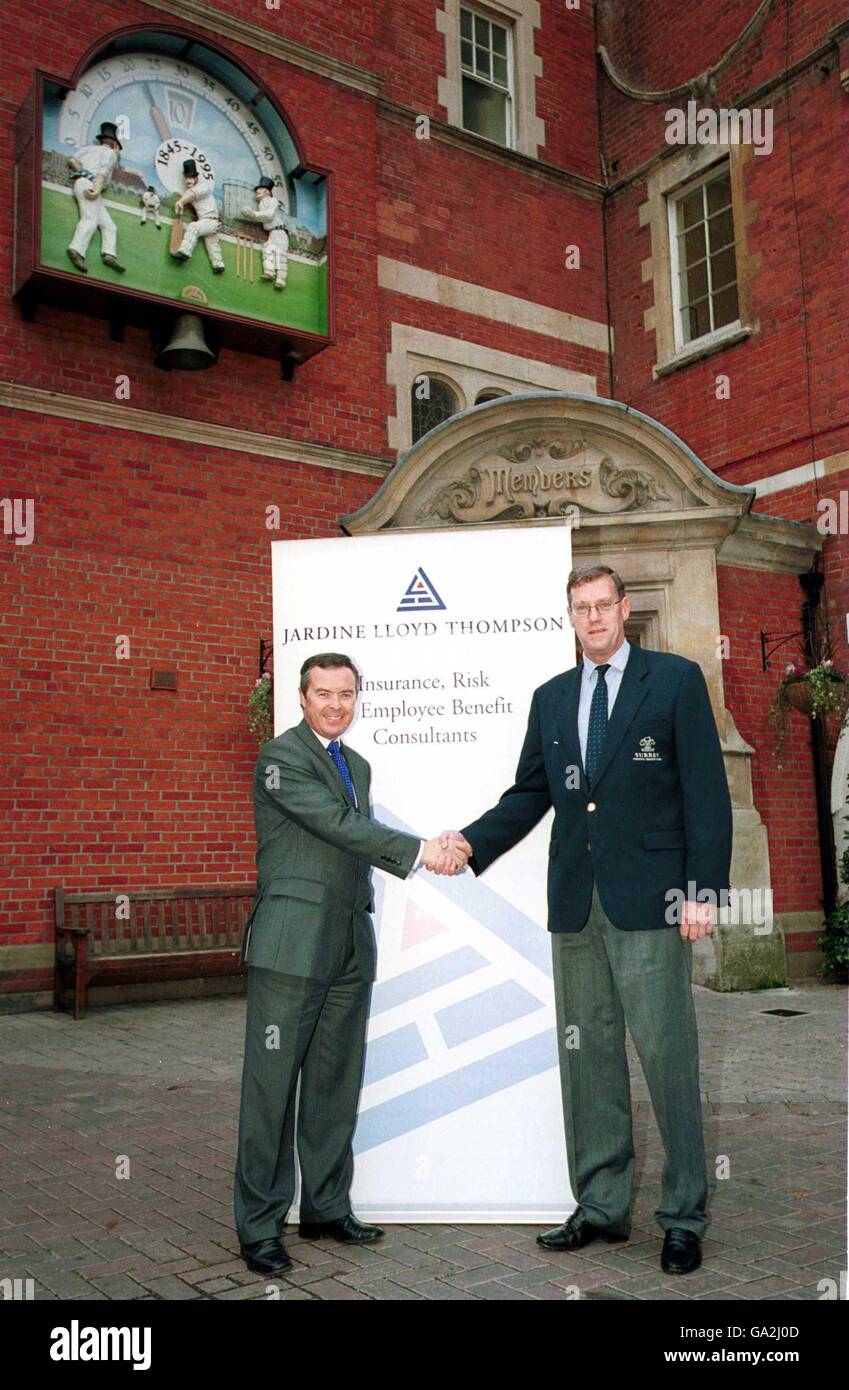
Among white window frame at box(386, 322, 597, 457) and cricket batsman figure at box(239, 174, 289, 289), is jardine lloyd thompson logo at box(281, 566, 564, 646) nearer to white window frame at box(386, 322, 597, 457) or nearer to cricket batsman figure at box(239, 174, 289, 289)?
cricket batsman figure at box(239, 174, 289, 289)

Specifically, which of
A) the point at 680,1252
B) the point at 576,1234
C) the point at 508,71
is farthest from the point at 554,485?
the point at 680,1252

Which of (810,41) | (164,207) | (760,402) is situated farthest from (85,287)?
(810,41)

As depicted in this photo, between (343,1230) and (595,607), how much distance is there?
2.13 metres

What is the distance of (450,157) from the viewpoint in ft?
40.0

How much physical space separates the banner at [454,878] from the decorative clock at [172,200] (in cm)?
580

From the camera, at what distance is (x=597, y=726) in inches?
147

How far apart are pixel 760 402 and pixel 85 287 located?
20.7 feet

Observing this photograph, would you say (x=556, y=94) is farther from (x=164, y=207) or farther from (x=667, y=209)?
(x=164, y=207)

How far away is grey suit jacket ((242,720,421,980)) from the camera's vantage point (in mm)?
3619

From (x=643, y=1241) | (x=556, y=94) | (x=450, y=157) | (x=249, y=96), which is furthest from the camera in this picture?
(x=556, y=94)

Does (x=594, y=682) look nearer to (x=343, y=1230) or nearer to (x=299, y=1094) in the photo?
(x=299, y=1094)

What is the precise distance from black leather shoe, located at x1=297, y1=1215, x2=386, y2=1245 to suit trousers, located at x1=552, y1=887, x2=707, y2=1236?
0.66m

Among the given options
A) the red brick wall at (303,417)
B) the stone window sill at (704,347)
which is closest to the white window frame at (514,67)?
the red brick wall at (303,417)

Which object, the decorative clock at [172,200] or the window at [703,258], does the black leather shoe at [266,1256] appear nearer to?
the decorative clock at [172,200]
